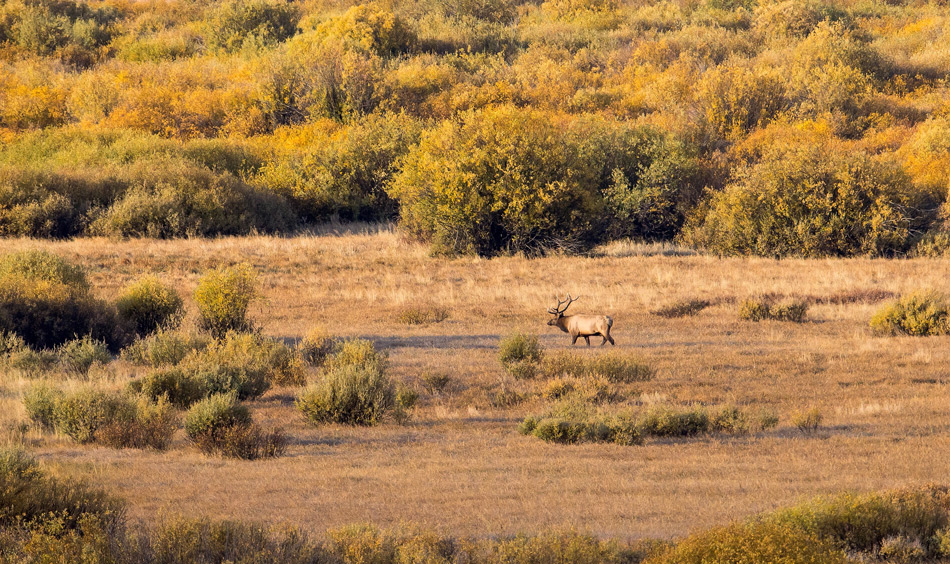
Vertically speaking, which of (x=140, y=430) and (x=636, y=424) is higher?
(x=140, y=430)

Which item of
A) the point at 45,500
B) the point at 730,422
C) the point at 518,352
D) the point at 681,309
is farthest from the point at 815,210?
the point at 45,500

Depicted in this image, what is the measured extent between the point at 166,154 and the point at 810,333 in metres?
25.9

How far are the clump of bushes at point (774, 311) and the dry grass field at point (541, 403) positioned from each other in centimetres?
30

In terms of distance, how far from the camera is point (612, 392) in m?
12.6

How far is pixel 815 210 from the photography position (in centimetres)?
2770

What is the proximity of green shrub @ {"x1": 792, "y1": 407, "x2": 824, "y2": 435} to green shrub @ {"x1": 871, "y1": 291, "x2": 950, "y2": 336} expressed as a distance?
6826 mm

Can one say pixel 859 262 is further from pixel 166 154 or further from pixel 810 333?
pixel 166 154

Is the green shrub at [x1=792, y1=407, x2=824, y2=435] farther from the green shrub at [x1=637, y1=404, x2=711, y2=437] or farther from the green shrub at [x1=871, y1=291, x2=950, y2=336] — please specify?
the green shrub at [x1=871, y1=291, x2=950, y2=336]

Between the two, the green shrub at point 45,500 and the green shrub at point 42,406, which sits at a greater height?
the green shrub at point 45,500

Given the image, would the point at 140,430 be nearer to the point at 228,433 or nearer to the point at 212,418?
the point at 212,418

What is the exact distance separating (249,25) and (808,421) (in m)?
61.9

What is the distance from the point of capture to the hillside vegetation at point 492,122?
92.3ft

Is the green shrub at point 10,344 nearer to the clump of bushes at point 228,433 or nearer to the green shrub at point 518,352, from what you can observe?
the clump of bushes at point 228,433

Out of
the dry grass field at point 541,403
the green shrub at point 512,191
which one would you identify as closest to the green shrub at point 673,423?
the dry grass field at point 541,403
